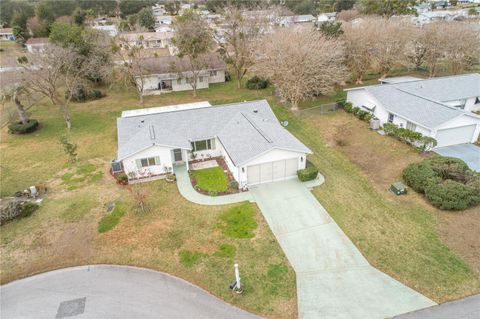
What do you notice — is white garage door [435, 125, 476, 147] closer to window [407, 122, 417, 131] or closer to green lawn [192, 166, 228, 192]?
window [407, 122, 417, 131]

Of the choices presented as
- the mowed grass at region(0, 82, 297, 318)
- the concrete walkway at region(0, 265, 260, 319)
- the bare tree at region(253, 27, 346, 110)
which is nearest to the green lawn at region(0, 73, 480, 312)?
the mowed grass at region(0, 82, 297, 318)

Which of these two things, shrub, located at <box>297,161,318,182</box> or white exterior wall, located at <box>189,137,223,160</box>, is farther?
white exterior wall, located at <box>189,137,223,160</box>

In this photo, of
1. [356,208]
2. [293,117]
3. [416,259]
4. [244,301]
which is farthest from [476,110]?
[244,301]

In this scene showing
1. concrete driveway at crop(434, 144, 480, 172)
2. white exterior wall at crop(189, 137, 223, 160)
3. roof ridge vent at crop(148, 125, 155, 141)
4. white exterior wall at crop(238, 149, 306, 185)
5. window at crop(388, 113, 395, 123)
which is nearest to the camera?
white exterior wall at crop(238, 149, 306, 185)

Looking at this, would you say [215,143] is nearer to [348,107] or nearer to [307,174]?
[307,174]

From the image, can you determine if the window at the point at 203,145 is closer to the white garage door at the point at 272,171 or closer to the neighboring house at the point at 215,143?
the neighboring house at the point at 215,143

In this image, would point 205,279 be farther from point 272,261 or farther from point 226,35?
point 226,35

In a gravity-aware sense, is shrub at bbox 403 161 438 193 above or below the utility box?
above
